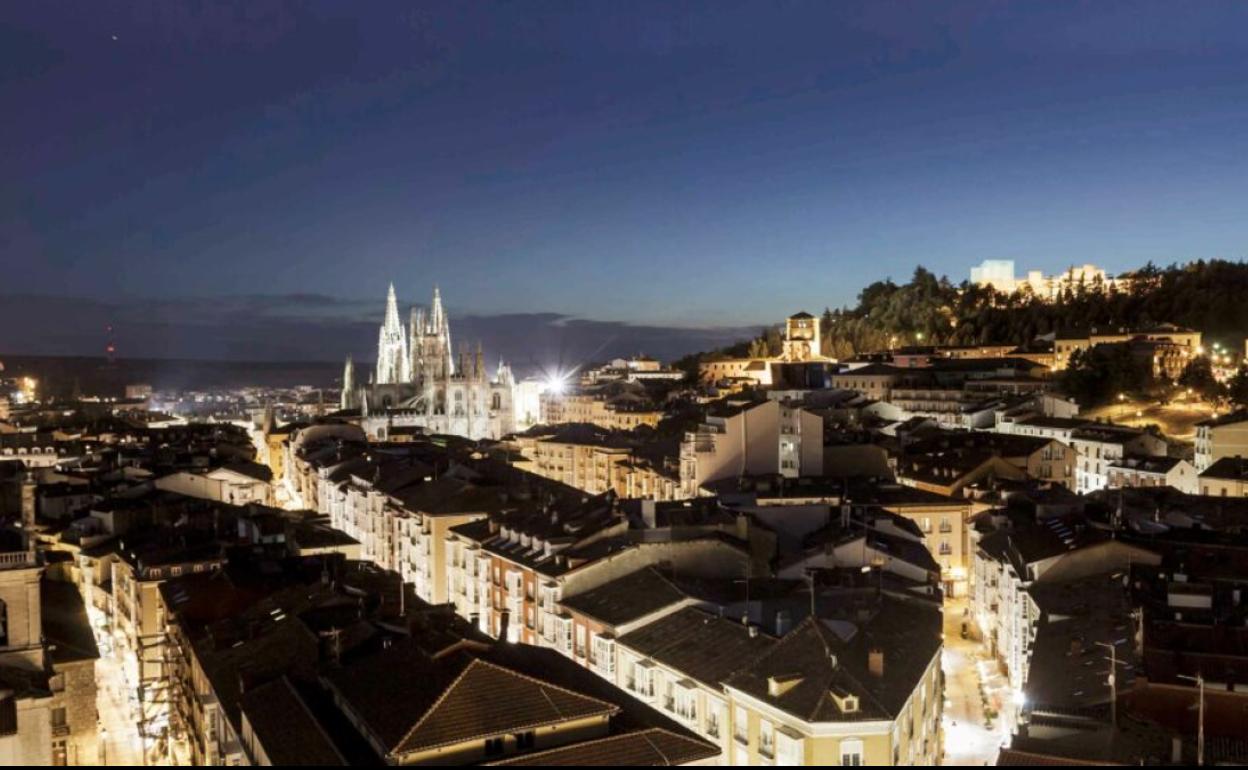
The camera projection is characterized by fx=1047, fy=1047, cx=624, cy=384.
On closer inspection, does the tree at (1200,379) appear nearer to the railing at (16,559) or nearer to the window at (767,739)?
the window at (767,739)

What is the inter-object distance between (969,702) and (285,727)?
24971mm

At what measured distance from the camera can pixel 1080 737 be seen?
21.8 metres

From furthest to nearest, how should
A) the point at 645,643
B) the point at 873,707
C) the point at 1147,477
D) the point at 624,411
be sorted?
the point at 624,411 → the point at 1147,477 → the point at 645,643 → the point at 873,707

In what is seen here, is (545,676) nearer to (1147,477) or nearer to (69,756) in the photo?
(69,756)

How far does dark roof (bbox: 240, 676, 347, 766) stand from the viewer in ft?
63.9

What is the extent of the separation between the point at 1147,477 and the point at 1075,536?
34535 millimetres

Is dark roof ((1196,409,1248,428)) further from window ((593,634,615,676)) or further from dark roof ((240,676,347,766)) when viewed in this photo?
dark roof ((240,676,347,766))

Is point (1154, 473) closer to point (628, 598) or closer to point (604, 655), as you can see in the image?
point (628, 598)

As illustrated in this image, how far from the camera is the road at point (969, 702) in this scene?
32250mm

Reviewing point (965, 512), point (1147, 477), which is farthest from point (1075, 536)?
point (1147, 477)

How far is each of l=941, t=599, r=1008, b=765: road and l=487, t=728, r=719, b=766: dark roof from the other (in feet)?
43.5

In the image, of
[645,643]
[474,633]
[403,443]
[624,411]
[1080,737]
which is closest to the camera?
[1080,737]

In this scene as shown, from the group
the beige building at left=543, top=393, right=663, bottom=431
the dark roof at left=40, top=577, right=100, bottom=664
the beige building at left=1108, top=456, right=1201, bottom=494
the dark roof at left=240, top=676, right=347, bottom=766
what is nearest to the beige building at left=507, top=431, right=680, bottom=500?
the beige building at left=543, top=393, right=663, bottom=431

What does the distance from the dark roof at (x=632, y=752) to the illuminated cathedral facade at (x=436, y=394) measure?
345ft
